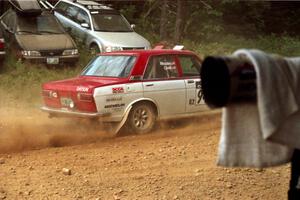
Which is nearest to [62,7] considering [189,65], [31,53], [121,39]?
[121,39]

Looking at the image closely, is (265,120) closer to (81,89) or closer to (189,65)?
(81,89)

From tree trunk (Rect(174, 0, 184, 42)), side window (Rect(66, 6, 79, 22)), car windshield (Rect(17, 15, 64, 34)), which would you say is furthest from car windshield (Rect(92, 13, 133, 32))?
tree trunk (Rect(174, 0, 184, 42))

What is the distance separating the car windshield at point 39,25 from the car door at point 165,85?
6939mm

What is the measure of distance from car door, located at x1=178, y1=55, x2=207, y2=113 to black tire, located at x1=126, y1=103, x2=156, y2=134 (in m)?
0.78

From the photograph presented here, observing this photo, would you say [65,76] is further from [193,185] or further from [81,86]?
[193,185]

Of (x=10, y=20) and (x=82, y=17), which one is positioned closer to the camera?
(x=10, y=20)

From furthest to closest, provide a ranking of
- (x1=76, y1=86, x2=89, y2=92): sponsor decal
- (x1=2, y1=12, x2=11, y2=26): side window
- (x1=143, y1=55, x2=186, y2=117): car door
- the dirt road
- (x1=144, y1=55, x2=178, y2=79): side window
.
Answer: (x1=2, y1=12, x2=11, y2=26): side window
(x1=144, y1=55, x2=178, y2=79): side window
(x1=143, y1=55, x2=186, y2=117): car door
(x1=76, y1=86, x2=89, y2=92): sponsor decal
the dirt road

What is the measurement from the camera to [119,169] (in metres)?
6.61

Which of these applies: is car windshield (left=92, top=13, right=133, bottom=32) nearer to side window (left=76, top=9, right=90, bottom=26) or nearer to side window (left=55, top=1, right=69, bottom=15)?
side window (left=76, top=9, right=90, bottom=26)

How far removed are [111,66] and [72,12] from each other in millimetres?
8907

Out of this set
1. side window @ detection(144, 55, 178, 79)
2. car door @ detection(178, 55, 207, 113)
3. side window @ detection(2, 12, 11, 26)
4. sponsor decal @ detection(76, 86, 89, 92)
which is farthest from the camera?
side window @ detection(2, 12, 11, 26)

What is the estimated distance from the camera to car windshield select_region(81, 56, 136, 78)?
958 centimetres

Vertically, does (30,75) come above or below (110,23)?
below

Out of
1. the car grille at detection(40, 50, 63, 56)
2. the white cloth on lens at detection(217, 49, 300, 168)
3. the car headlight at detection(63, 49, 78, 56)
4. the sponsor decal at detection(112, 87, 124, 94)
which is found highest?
the white cloth on lens at detection(217, 49, 300, 168)
